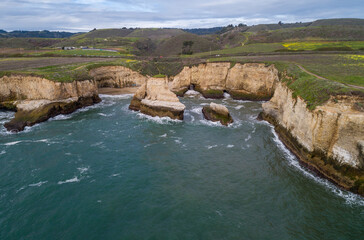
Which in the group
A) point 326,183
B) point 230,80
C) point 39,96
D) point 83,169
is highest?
point 230,80

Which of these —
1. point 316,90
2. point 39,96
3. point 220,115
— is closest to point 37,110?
point 39,96

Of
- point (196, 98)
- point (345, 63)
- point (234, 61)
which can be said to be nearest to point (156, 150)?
point (196, 98)

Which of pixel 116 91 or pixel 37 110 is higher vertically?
pixel 116 91

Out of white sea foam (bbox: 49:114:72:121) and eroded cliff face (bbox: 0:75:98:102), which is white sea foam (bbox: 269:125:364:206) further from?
eroded cliff face (bbox: 0:75:98:102)

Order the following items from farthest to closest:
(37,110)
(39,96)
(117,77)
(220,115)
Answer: (117,77)
(39,96)
(37,110)
(220,115)

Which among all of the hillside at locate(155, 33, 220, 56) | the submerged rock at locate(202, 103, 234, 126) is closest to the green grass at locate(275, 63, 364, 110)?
the submerged rock at locate(202, 103, 234, 126)

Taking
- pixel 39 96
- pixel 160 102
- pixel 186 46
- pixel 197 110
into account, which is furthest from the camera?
pixel 186 46

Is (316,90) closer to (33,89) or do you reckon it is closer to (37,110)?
(37,110)
